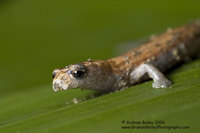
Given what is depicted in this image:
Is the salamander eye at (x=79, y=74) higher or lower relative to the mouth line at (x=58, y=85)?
higher

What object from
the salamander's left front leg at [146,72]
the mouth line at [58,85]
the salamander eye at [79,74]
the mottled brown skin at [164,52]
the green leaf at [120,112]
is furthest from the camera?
the mottled brown skin at [164,52]

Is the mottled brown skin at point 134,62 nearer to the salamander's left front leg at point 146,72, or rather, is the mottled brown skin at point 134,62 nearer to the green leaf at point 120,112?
the salamander's left front leg at point 146,72

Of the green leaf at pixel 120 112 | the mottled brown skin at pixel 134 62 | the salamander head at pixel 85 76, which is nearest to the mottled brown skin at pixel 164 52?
the mottled brown skin at pixel 134 62

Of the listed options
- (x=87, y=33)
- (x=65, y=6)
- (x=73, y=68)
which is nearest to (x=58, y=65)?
(x=87, y=33)

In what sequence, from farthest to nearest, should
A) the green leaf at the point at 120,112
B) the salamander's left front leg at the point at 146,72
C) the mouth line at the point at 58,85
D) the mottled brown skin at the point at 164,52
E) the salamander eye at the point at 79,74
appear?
the mottled brown skin at the point at 164,52
the salamander's left front leg at the point at 146,72
the salamander eye at the point at 79,74
the mouth line at the point at 58,85
the green leaf at the point at 120,112

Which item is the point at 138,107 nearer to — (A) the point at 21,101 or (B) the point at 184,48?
(A) the point at 21,101

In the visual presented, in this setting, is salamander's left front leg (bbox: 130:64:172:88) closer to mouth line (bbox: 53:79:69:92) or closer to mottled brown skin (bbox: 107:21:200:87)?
mottled brown skin (bbox: 107:21:200:87)

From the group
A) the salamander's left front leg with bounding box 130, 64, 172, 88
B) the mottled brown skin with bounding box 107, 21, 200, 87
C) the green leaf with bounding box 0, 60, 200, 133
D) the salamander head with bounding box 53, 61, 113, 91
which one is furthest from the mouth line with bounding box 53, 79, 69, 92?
the salamander's left front leg with bounding box 130, 64, 172, 88

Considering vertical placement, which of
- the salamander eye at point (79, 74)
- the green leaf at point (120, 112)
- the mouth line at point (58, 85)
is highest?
the salamander eye at point (79, 74)

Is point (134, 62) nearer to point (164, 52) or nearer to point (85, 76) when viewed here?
point (164, 52)
